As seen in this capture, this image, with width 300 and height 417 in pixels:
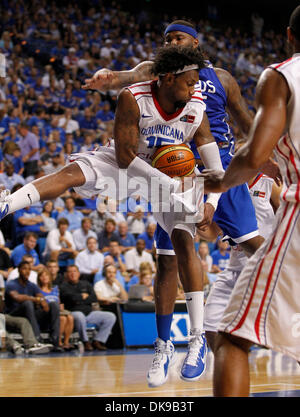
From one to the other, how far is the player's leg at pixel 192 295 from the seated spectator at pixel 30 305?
548cm

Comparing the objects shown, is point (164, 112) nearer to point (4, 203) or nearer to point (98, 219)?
point (4, 203)

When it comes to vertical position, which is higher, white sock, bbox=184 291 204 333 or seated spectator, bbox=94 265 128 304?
white sock, bbox=184 291 204 333

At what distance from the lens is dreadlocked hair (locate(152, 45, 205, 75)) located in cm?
504

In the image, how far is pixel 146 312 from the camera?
11453mm

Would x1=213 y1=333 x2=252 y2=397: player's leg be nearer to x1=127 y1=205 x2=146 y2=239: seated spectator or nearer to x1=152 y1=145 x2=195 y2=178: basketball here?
x1=152 y1=145 x2=195 y2=178: basketball

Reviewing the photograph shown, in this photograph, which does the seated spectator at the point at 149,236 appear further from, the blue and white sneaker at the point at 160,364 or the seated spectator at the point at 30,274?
the blue and white sneaker at the point at 160,364

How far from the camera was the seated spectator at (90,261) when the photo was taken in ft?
39.4

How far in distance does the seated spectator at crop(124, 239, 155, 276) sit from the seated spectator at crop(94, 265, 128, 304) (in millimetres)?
850

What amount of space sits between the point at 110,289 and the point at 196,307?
655 centimetres

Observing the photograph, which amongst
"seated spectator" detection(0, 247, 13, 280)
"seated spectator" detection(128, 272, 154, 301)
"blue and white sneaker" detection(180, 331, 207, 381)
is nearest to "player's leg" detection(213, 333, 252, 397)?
"blue and white sneaker" detection(180, 331, 207, 381)

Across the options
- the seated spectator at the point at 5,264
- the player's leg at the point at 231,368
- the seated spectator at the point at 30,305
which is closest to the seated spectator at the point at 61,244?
the seated spectator at the point at 5,264

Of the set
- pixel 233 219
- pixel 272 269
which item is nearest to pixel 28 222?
pixel 233 219

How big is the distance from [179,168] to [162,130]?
1.20 ft

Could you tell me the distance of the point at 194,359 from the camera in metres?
5.32
